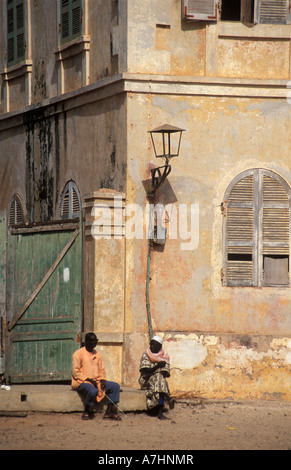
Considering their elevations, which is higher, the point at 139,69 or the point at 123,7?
the point at 123,7

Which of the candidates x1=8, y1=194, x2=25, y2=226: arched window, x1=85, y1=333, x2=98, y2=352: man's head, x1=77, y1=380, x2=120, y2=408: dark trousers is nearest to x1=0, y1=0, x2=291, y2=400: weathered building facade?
x1=85, y1=333, x2=98, y2=352: man's head

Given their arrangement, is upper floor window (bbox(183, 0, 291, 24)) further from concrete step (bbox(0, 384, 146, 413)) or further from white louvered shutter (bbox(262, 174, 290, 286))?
concrete step (bbox(0, 384, 146, 413))

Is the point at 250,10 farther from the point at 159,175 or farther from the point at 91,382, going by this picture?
the point at 91,382

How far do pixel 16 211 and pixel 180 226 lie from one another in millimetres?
4377

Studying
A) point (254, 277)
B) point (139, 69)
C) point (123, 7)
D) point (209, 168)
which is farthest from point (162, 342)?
point (123, 7)

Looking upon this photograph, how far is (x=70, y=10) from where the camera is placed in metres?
14.4

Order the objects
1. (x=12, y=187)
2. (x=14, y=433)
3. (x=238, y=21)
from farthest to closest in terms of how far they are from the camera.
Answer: (x=12, y=187)
(x=238, y=21)
(x=14, y=433)

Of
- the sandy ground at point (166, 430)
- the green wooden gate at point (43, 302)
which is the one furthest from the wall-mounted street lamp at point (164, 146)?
the sandy ground at point (166, 430)

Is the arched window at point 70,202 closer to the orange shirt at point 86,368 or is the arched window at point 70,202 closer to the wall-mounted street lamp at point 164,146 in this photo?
the wall-mounted street lamp at point 164,146

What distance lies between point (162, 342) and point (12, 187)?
17.2ft

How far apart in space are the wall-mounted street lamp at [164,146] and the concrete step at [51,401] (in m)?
2.77

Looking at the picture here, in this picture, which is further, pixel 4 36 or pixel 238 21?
pixel 4 36

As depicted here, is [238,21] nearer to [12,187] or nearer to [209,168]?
[209,168]

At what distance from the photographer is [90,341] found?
11703 millimetres
